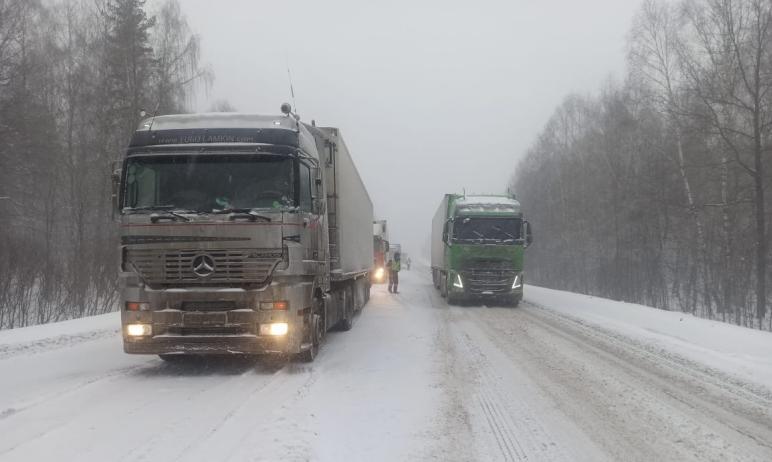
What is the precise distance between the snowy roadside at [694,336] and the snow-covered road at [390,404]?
0.12m

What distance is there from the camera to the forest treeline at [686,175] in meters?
19.6

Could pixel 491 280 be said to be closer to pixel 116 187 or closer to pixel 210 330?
pixel 210 330

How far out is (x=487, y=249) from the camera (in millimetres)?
16516

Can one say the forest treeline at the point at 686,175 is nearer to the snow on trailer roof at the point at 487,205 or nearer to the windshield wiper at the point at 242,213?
the snow on trailer roof at the point at 487,205

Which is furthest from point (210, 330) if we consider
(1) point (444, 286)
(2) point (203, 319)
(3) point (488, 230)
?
(1) point (444, 286)

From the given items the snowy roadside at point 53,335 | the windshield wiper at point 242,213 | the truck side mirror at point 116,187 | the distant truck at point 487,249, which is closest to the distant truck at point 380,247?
the distant truck at point 487,249

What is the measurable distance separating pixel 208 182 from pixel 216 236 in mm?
782

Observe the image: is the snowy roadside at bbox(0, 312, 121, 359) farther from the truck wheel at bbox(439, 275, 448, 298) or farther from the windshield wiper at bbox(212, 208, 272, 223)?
the truck wheel at bbox(439, 275, 448, 298)

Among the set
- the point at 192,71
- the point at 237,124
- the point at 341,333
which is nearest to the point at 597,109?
the point at 192,71

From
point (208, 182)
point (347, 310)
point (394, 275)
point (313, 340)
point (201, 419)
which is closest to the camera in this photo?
point (201, 419)

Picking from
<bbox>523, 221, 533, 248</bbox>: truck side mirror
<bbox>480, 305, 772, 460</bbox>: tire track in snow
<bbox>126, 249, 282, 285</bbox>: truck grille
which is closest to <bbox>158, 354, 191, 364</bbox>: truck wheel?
<bbox>126, 249, 282, 285</bbox>: truck grille

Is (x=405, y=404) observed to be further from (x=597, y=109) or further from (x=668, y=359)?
(x=597, y=109)

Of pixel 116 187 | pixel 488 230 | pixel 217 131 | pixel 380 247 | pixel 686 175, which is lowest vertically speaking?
pixel 380 247

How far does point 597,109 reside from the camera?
44156 mm
